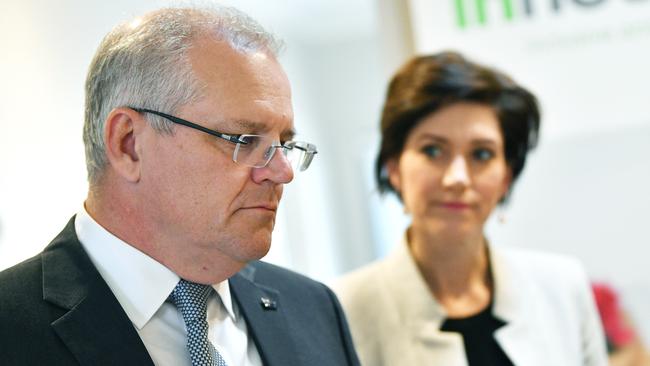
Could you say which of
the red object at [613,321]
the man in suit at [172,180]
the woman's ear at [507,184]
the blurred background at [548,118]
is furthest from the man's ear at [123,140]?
the red object at [613,321]

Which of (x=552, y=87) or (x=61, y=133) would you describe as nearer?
(x=552, y=87)

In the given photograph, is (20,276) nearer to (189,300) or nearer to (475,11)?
(189,300)

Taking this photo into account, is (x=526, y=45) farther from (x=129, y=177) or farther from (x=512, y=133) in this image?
(x=129, y=177)

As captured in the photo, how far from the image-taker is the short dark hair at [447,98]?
2.29 m

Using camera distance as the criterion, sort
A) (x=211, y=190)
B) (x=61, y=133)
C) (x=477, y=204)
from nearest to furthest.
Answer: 1. (x=211, y=190)
2. (x=477, y=204)
3. (x=61, y=133)

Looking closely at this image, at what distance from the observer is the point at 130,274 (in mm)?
1410

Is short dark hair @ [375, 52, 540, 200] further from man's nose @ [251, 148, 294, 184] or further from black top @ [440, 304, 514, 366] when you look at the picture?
man's nose @ [251, 148, 294, 184]

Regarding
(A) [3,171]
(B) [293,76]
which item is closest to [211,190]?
(A) [3,171]

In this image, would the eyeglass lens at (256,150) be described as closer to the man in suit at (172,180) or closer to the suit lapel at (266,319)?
the man in suit at (172,180)

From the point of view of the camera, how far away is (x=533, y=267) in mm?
2471

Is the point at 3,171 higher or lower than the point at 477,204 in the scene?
higher

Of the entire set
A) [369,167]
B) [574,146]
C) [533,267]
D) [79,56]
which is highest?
[79,56]

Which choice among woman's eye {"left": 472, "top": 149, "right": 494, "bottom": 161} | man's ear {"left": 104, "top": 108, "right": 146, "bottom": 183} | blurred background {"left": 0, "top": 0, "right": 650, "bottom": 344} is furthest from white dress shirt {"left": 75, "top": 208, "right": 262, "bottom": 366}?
blurred background {"left": 0, "top": 0, "right": 650, "bottom": 344}

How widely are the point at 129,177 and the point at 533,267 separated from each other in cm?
146
